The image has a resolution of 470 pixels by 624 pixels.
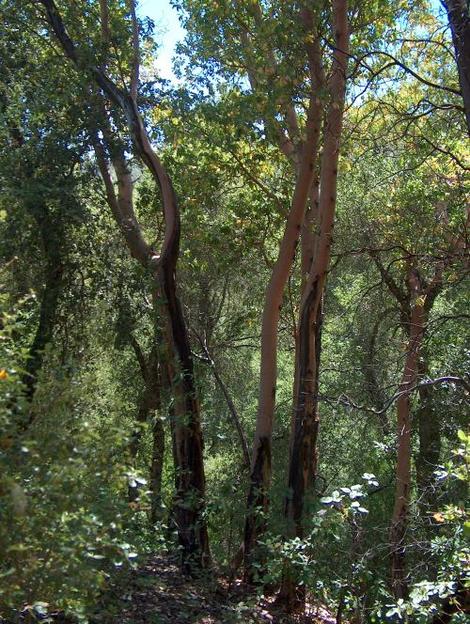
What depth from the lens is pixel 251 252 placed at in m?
13.7

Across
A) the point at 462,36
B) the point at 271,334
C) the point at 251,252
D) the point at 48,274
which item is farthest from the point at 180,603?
the point at 251,252

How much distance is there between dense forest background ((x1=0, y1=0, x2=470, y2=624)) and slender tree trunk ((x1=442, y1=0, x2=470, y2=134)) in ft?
0.08

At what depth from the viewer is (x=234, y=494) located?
884cm

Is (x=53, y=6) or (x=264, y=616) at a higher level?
(x=53, y=6)

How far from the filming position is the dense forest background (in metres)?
6.78

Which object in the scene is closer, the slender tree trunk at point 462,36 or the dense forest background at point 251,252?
the slender tree trunk at point 462,36

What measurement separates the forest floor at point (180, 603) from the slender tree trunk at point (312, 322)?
0.51 metres

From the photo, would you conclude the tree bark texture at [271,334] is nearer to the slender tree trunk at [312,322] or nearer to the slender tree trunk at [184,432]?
A: the slender tree trunk at [312,322]

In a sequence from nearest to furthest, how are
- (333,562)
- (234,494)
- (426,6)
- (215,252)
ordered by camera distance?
1. (333,562)
2. (234,494)
3. (426,6)
4. (215,252)

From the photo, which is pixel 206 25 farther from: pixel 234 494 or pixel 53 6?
pixel 234 494

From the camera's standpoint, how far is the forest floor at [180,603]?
6090 mm

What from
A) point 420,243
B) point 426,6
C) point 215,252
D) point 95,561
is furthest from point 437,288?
point 95,561

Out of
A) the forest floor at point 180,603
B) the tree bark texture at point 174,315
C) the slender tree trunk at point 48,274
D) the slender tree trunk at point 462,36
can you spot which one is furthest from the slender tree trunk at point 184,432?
the slender tree trunk at point 462,36

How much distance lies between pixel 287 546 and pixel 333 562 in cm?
91
